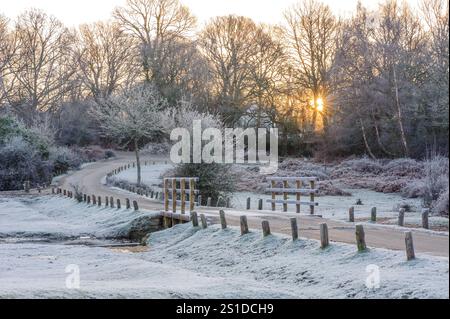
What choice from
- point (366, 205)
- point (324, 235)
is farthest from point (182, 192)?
point (366, 205)

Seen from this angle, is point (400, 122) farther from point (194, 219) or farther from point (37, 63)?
point (37, 63)

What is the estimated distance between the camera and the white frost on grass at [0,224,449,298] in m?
12.8

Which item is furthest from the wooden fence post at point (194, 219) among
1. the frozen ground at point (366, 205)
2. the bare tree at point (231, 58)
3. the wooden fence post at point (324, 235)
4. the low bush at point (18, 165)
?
the bare tree at point (231, 58)

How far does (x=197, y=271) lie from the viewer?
56.4 ft

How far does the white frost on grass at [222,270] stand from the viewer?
12820 mm

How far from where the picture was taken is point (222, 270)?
Answer: 17.1 metres

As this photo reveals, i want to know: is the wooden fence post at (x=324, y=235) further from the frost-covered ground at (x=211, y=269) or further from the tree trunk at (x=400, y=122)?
A: the tree trunk at (x=400, y=122)

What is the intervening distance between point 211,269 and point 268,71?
158 ft

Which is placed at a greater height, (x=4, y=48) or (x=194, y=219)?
(x=4, y=48)

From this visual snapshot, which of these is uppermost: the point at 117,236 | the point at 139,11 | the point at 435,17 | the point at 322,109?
the point at 139,11

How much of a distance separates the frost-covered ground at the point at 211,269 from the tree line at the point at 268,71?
78.6 feet

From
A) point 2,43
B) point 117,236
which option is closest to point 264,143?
point 2,43
